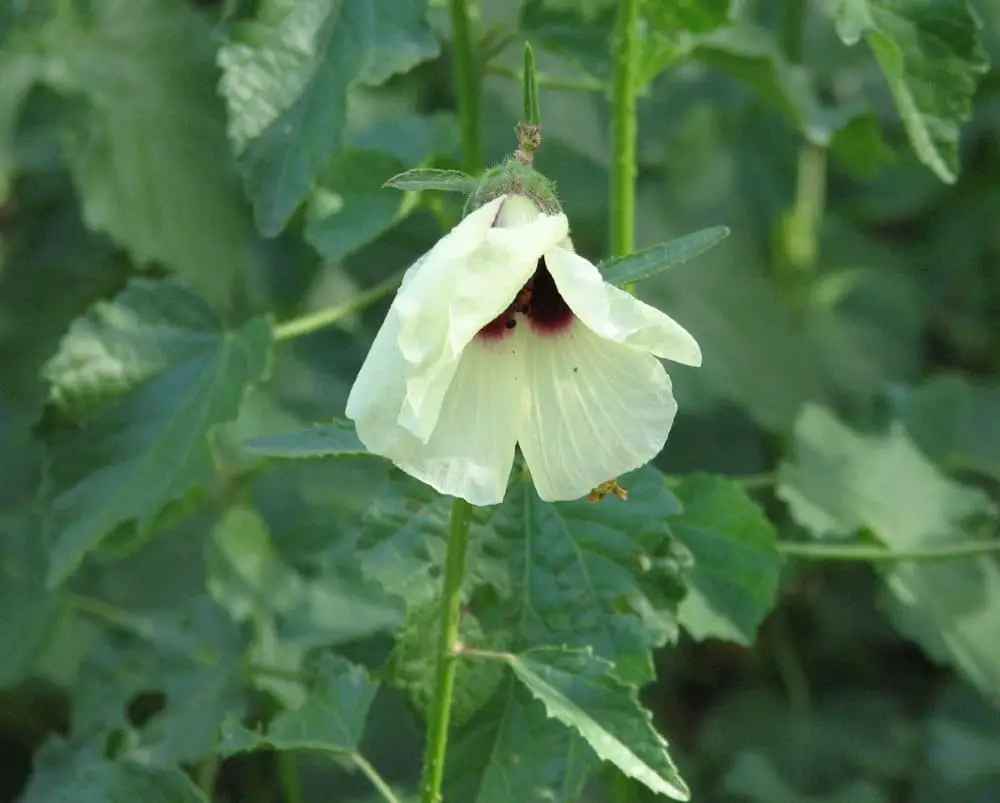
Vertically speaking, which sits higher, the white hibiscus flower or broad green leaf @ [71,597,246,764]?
the white hibiscus flower

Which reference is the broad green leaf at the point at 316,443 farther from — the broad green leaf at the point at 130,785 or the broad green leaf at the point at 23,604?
the broad green leaf at the point at 23,604

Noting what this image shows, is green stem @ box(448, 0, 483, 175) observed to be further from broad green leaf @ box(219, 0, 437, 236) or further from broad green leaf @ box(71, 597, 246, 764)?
broad green leaf @ box(71, 597, 246, 764)

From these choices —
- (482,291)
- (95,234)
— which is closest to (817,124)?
(482,291)

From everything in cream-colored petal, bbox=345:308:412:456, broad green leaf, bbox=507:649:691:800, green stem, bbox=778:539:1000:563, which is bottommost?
green stem, bbox=778:539:1000:563

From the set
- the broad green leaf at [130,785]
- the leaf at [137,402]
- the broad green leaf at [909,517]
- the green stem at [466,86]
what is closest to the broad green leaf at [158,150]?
the leaf at [137,402]

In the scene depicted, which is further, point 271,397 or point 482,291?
point 271,397

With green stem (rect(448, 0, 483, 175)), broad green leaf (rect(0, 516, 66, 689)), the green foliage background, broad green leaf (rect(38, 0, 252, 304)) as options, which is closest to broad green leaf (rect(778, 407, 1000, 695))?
the green foliage background

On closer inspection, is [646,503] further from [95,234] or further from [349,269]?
[95,234]

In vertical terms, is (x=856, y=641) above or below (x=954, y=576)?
below
